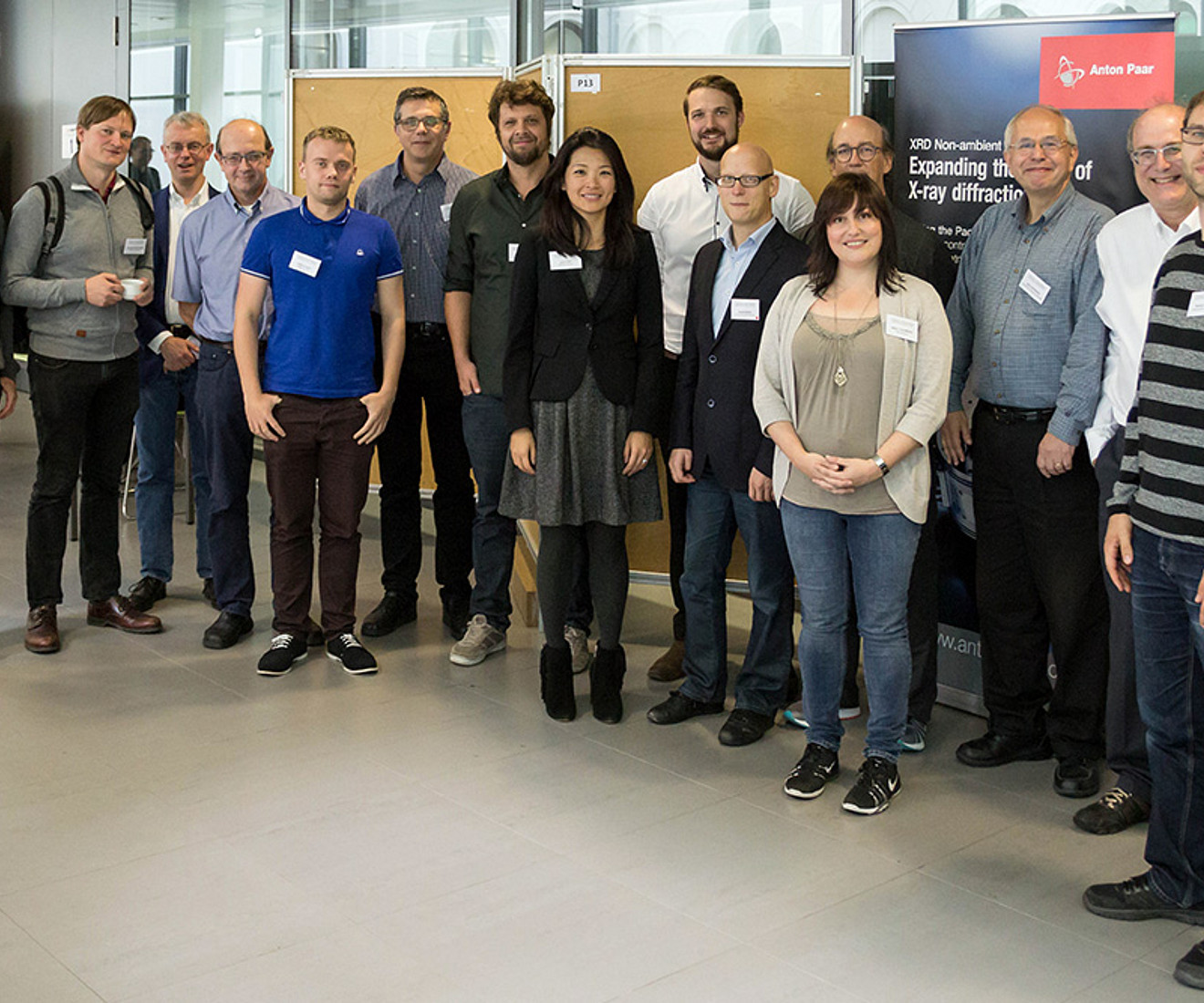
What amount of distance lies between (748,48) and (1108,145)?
10.3 feet

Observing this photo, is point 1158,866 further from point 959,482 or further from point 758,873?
point 959,482

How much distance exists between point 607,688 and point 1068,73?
2.17 meters

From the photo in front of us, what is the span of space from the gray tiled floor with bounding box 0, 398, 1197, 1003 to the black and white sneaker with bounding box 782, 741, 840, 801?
40mm

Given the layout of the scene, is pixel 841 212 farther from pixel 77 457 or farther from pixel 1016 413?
pixel 77 457

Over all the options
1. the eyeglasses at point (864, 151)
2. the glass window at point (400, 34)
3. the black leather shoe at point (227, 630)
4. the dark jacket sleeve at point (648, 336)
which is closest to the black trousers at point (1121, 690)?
the eyeglasses at point (864, 151)

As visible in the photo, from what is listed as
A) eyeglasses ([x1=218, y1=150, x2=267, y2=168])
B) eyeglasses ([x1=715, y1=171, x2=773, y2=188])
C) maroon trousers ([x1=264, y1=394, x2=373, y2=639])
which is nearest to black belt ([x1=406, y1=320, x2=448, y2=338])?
maroon trousers ([x1=264, y1=394, x2=373, y2=639])

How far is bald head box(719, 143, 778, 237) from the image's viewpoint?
3619 mm

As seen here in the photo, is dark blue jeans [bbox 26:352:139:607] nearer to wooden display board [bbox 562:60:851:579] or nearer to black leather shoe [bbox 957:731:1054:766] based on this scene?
wooden display board [bbox 562:60:851:579]

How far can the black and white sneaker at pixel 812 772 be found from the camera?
3467 mm

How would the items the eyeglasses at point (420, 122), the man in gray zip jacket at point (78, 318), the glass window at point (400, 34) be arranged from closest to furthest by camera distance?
the man in gray zip jacket at point (78, 318) → the eyeglasses at point (420, 122) → the glass window at point (400, 34)

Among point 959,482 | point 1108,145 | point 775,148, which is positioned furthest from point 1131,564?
point 775,148

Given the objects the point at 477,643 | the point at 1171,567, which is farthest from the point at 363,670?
the point at 1171,567

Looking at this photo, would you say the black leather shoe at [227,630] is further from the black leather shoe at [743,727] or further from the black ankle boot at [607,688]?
the black leather shoe at [743,727]

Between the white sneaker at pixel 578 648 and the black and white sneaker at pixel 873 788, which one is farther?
the white sneaker at pixel 578 648
